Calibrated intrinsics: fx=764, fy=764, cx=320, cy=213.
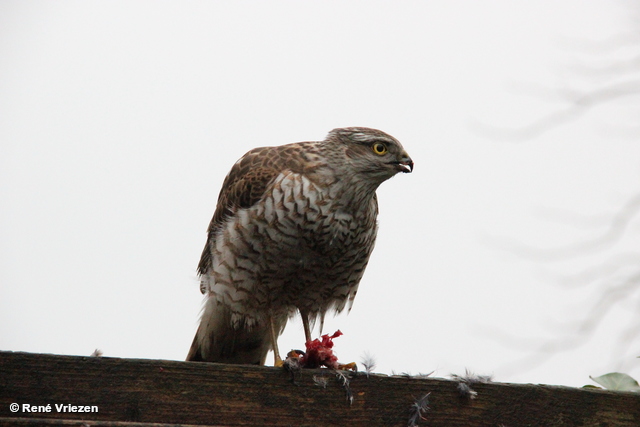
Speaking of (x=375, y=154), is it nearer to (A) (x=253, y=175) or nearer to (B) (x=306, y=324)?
(A) (x=253, y=175)

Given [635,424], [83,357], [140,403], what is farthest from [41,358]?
[635,424]

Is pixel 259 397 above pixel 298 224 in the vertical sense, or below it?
below

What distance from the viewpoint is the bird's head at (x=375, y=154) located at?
11.6 feet

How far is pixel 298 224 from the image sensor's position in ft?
11.2

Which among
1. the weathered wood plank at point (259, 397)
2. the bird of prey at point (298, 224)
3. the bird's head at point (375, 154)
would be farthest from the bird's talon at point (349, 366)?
the bird's head at point (375, 154)

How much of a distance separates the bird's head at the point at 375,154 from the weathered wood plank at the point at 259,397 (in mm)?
1303

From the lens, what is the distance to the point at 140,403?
6.98 ft

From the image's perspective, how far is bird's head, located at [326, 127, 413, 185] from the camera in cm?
354

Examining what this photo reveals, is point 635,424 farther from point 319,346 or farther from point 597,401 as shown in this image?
point 319,346

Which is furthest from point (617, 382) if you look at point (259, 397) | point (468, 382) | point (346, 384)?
point (259, 397)

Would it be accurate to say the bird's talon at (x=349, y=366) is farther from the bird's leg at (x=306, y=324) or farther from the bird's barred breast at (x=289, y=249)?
the bird's leg at (x=306, y=324)

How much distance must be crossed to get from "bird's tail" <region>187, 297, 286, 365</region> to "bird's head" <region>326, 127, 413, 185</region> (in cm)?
98

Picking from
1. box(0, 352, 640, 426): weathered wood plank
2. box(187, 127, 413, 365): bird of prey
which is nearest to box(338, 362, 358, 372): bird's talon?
box(0, 352, 640, 426): weathered wood plank

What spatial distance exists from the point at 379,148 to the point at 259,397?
164cm
